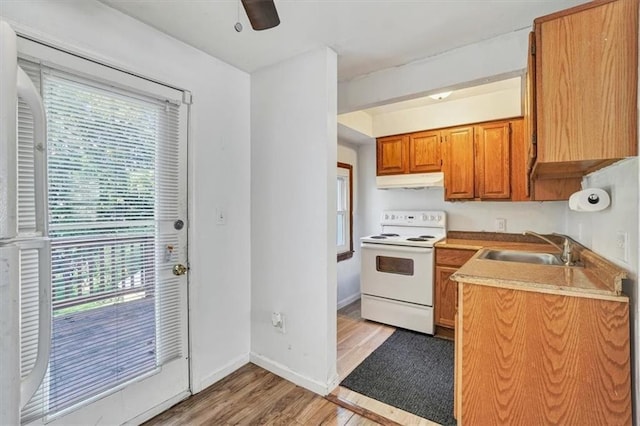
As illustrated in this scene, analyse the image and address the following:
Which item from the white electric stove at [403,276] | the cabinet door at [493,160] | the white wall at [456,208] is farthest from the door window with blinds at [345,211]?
the cabinet door at [493,160]

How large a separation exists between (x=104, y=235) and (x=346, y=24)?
6.18 ft

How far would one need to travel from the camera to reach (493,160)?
3.07 m

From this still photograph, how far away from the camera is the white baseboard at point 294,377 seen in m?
2.07

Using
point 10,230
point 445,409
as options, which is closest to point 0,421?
point 10,230

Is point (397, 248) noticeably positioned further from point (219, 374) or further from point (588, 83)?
point (588, 83)

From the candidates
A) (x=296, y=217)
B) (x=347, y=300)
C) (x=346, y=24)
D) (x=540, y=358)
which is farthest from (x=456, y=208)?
(x=346, y=24)

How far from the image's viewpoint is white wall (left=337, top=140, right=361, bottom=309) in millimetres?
3943

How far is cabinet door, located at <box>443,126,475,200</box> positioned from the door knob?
279 cm

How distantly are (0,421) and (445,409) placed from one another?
213 cm

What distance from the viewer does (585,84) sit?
1.17m

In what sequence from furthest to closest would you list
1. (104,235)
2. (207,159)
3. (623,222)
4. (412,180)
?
(412,180) < (207,159) < (104,235) < (623,222)

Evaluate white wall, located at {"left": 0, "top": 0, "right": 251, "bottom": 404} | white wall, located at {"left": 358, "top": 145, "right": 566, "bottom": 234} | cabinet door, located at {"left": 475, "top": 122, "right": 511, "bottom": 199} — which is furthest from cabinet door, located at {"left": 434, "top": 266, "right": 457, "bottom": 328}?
white wall, located at {"left": 0, "top": 0, "right": 251, "bottom": 404}

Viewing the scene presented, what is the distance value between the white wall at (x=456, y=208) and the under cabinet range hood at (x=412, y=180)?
360mm

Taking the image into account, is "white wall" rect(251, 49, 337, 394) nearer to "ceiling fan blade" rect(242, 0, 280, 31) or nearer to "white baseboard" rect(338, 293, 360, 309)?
"ceiling fan blade" rect(242, 0, 280, 31)
